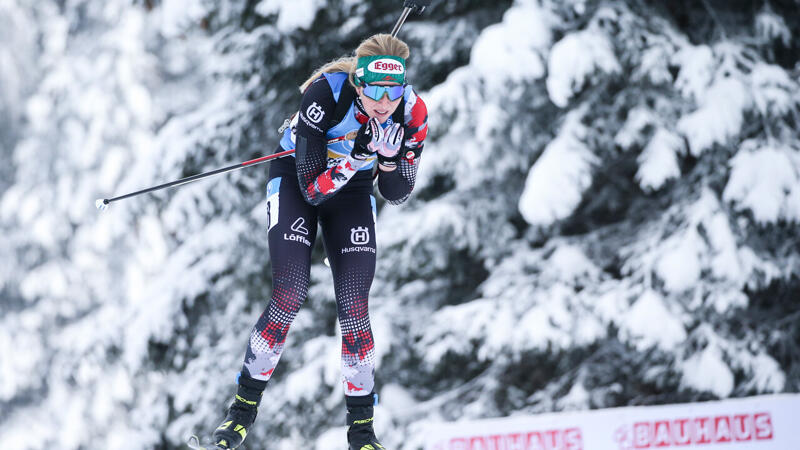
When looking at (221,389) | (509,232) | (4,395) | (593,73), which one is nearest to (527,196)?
(593,73)

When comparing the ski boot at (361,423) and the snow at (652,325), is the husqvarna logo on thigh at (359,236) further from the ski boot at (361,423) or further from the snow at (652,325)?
the snow at (652,325)

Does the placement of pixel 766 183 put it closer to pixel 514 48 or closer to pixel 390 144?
pixel 514 48

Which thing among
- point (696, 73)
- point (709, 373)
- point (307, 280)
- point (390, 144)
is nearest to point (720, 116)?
point (696, 73)

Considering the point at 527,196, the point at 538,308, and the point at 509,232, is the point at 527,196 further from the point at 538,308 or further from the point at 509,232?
the point at 509,232

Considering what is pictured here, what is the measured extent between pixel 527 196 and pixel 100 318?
663 centimetres

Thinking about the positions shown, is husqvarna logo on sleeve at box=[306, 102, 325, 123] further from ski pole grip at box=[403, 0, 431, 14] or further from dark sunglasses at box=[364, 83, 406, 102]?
ski pole grip at box=[403, 0, 431, 14]

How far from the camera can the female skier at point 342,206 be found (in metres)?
3.93

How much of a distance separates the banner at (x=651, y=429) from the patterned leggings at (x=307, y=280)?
108 inches

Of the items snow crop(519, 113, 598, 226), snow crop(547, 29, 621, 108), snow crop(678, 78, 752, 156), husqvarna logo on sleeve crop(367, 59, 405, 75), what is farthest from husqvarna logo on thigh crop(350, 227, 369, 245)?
snow crop(678, 78, 752, 156)

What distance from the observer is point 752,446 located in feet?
20.2

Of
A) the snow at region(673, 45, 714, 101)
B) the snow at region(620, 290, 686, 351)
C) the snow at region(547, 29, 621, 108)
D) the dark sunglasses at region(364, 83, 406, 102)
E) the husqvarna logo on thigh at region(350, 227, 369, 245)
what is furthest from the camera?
the snow at region(673, 45, 714, 101)

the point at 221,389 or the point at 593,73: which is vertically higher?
the point at 593,73

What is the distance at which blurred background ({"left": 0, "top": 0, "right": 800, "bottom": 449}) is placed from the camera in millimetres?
7730

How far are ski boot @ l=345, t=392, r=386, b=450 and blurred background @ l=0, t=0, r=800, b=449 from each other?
3.62 m
